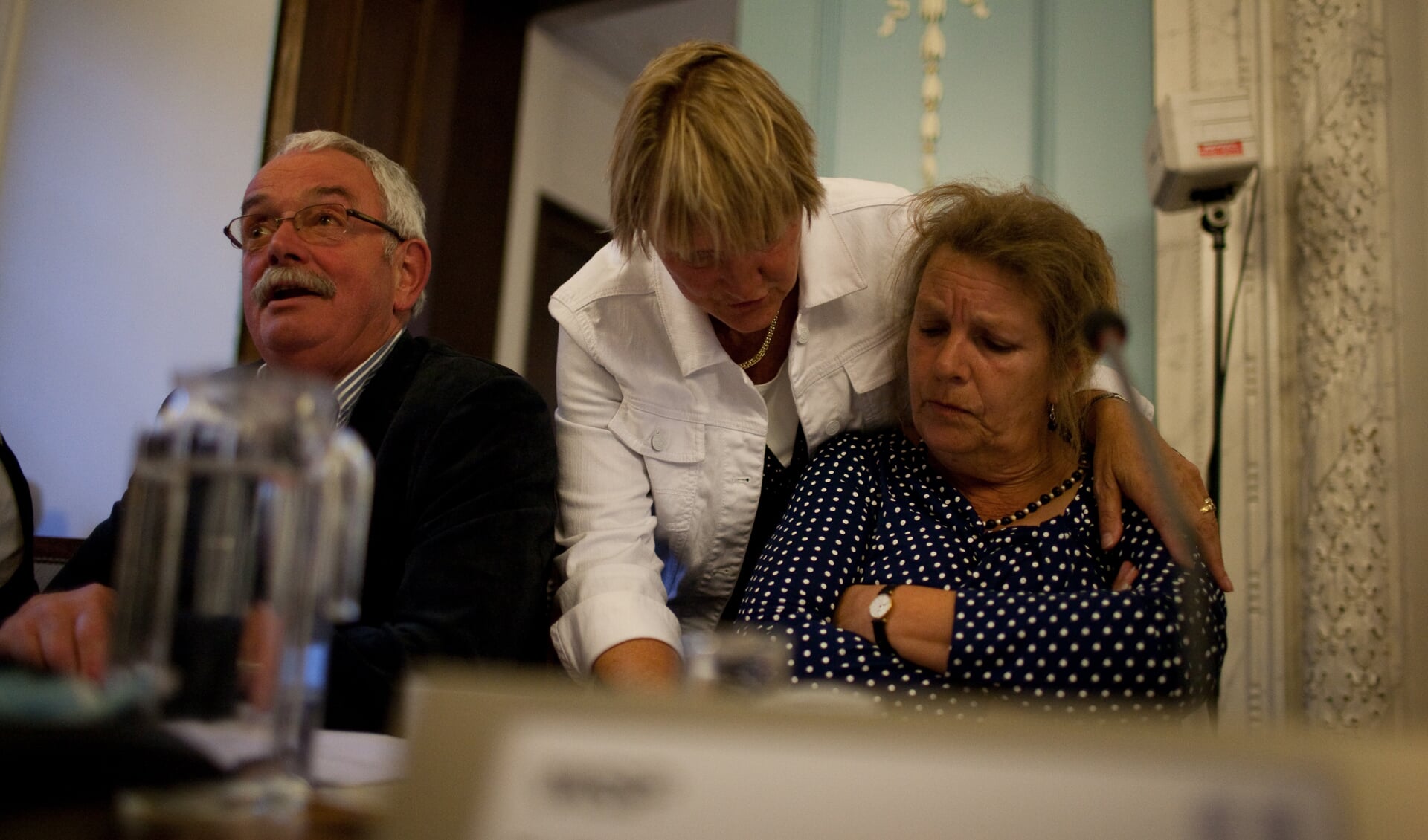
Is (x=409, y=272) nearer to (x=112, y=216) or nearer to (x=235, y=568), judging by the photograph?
(x=235, y=568)

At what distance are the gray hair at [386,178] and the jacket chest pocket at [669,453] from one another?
0.48 m

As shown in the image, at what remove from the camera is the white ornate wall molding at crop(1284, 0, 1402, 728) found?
1.87 meters

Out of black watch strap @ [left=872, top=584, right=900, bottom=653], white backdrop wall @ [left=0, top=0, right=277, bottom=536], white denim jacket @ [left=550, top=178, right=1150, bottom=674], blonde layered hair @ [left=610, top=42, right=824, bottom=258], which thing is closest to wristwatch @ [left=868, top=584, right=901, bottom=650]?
black watch strap @ [left=872, top=584, right=900, bottom=653]

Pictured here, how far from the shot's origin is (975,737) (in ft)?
1.26

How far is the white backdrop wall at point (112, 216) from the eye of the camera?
2.94 meters

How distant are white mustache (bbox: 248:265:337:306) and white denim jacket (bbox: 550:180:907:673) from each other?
332 millimetres

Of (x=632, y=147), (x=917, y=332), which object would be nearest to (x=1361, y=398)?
(x=917, y=332)

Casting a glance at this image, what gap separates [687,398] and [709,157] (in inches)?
15.0

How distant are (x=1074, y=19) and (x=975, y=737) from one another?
2340mm

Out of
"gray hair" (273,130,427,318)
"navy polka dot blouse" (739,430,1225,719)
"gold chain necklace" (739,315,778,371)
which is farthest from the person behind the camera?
"gray hair" (273,130,427,318)

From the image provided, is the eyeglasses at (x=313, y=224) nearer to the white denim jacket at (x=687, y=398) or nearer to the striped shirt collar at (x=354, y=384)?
the striped shirt collar at (x=354, y=384)

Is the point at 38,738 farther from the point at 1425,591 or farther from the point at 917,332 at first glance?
the point at 1425,591

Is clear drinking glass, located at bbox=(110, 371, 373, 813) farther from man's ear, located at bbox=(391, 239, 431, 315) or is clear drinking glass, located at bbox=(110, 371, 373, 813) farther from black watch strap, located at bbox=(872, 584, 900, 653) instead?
man's ear, located at bbox=(391, 239, 431, 315)

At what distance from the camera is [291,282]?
1.59 meters
